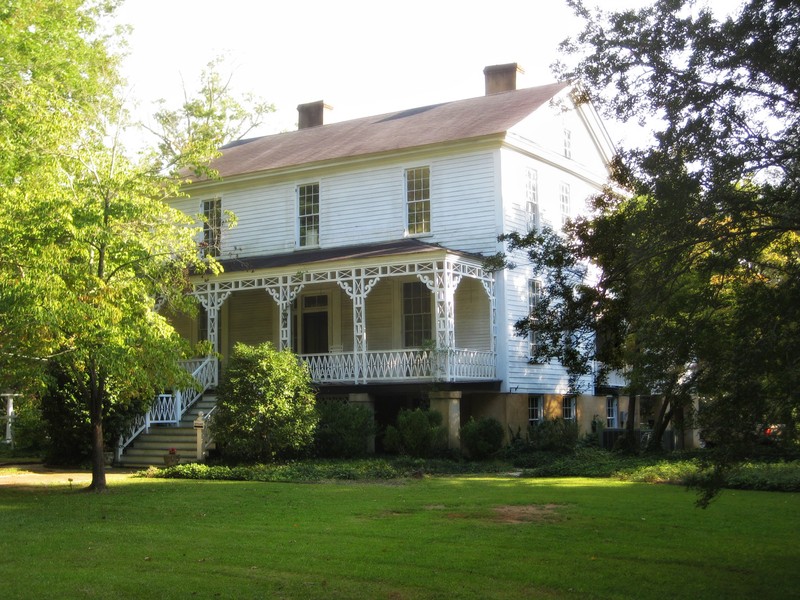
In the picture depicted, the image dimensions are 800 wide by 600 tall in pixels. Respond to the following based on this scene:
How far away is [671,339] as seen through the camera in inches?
376

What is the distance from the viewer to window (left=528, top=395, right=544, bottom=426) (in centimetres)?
2688

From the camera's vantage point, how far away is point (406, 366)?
23641 millimetres

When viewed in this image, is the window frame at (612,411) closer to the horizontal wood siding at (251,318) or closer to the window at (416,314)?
the window at (416,314)

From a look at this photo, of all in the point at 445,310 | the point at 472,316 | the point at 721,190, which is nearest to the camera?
the point at 721,190

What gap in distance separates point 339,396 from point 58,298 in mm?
11971

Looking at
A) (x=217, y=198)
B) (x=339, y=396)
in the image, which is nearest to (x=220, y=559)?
(x=339, y=396)

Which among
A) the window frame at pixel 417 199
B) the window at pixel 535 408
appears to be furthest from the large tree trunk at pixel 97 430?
the window at pixel 535 408

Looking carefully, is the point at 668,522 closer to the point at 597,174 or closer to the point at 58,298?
the point at 58,298

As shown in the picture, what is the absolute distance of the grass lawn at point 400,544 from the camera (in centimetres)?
867

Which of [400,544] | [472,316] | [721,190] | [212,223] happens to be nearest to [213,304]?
[212,223]

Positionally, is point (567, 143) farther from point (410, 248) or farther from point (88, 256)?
point (88, 256)

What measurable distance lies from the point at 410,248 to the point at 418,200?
2.86m

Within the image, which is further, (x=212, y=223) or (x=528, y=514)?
(x=212, y=223)

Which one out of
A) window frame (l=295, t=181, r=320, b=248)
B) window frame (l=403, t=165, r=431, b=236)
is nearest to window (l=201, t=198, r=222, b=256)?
window frame (l=295, t=181, r=320, b=248)
